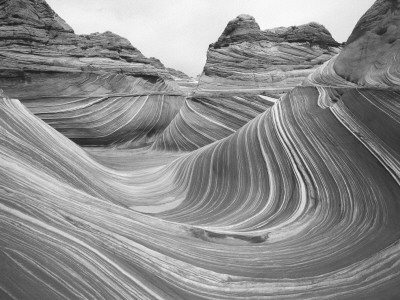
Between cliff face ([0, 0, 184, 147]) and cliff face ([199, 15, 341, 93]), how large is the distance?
1785 mm

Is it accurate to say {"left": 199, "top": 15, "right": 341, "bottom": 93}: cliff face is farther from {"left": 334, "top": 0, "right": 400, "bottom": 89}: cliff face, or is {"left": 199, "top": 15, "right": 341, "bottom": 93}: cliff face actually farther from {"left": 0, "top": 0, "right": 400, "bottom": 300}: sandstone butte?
{"left": 0, "top": 0, "right": 400, "bottom": 300}: sandstone butte

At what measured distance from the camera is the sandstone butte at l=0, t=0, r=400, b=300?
5.64ft

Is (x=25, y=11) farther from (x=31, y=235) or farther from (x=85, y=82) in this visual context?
(x=31, y=235)

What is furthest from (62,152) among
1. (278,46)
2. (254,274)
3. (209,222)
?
(278,46)

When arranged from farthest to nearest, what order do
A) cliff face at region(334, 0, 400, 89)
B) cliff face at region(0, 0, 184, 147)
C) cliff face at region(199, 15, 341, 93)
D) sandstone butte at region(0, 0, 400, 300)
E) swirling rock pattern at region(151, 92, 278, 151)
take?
1. cliff face at region(199, 15, 341, 93)
2. cliff face at region(0, 0, 184, 147)
3. swirling rock pattern at region(151, 92, 278, 151)
4. cliff face at region(334, 0, 400, 89)
5. sandstone butte at region(0, 0, 400, 300)

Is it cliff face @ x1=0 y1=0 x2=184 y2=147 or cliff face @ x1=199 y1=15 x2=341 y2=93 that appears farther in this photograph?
cliff face @ x1=199 y1=15 x2=341 y2=93

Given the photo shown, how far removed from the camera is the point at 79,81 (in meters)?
8.90

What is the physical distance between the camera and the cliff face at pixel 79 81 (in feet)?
27.0

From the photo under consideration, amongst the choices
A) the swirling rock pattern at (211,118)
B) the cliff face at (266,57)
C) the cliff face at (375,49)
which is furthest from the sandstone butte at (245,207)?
the cliff face at (266,57)

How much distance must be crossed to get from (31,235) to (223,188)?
7.81 feet

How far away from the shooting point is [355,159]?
2.85 metres

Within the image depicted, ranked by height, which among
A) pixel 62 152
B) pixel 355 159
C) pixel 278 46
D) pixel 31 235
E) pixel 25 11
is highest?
pixel 278 46

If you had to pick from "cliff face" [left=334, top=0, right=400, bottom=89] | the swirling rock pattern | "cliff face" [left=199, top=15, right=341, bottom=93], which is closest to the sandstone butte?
"cliff face" [left=334, top=0, right=400, bottom=89]

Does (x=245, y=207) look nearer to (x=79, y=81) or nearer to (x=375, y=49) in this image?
(x=375, y=49)
